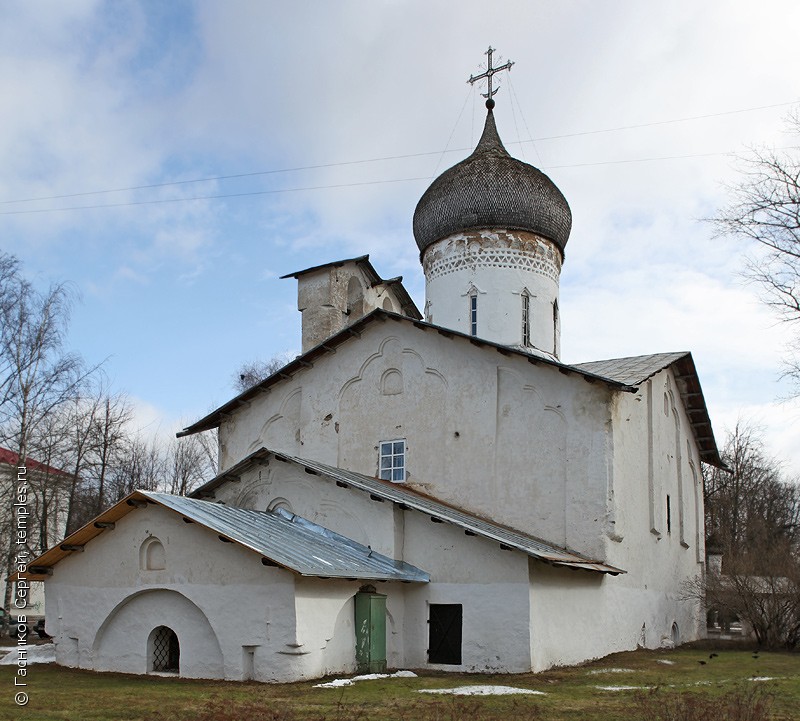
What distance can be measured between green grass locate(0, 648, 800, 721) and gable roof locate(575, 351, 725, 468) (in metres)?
5.76

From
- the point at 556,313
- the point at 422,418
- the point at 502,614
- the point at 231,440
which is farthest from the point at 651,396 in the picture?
the point at 231,440

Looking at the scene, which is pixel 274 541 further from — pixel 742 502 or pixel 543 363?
pixel 742 502

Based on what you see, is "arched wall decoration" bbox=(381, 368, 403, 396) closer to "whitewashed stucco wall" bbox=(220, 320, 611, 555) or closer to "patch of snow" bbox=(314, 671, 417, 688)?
"whitewashed stucco wall" bbox=(220, 320, 611, 555)

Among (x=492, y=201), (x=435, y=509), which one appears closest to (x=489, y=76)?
(x=492, y=201)

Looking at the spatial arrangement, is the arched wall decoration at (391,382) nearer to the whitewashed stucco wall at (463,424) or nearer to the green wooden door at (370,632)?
the whitewashed stucco wall at (463,424)

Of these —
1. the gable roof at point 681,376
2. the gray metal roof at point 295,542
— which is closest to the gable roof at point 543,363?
the gable roof at point 681,376

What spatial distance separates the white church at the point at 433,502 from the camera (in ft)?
41.6

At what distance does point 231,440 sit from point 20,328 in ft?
18.5

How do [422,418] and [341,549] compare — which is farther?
[422,418]

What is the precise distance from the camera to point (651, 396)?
763 inches

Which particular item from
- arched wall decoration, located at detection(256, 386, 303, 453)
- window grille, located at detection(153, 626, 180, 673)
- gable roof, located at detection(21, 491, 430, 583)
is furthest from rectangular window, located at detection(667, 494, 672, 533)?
window grille, located at detection(153, 626, 180, 673)

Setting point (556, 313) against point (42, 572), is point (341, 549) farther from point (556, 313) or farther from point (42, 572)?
point (556, 313)

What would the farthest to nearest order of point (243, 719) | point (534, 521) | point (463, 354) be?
1. point (463, 354)
2. point (534, 521)
3. point (243, 719)

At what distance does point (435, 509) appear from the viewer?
50.4 ft
